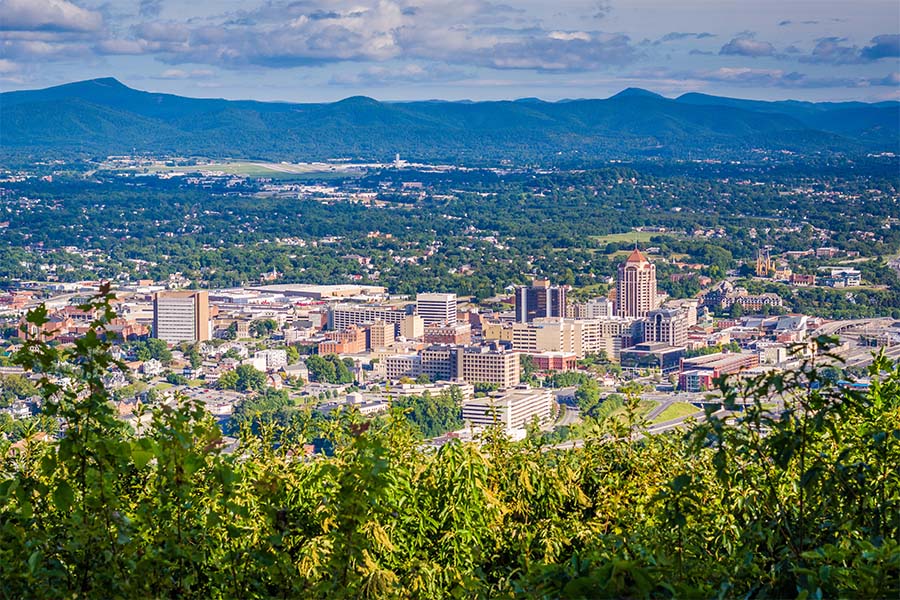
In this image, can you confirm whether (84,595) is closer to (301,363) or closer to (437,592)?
(437,592)

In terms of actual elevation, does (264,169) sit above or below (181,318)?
above

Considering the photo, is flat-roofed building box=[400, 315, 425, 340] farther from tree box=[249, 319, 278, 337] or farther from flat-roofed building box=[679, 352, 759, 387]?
flat-roofed building box=[679, 352, 759, 387]

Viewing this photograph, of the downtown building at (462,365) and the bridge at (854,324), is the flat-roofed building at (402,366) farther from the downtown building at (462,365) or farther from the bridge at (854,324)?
the bridge at (854,324)

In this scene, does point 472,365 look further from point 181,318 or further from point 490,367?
point 181,318

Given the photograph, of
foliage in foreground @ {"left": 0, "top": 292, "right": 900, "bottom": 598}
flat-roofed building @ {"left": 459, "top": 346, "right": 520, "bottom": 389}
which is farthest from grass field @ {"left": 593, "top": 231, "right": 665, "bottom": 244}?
foliage in foreground @ {"left": 0, "top": 292, "right": 900, "bottom": 598}

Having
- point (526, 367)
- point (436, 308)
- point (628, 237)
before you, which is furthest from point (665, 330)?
point (628, 237)
